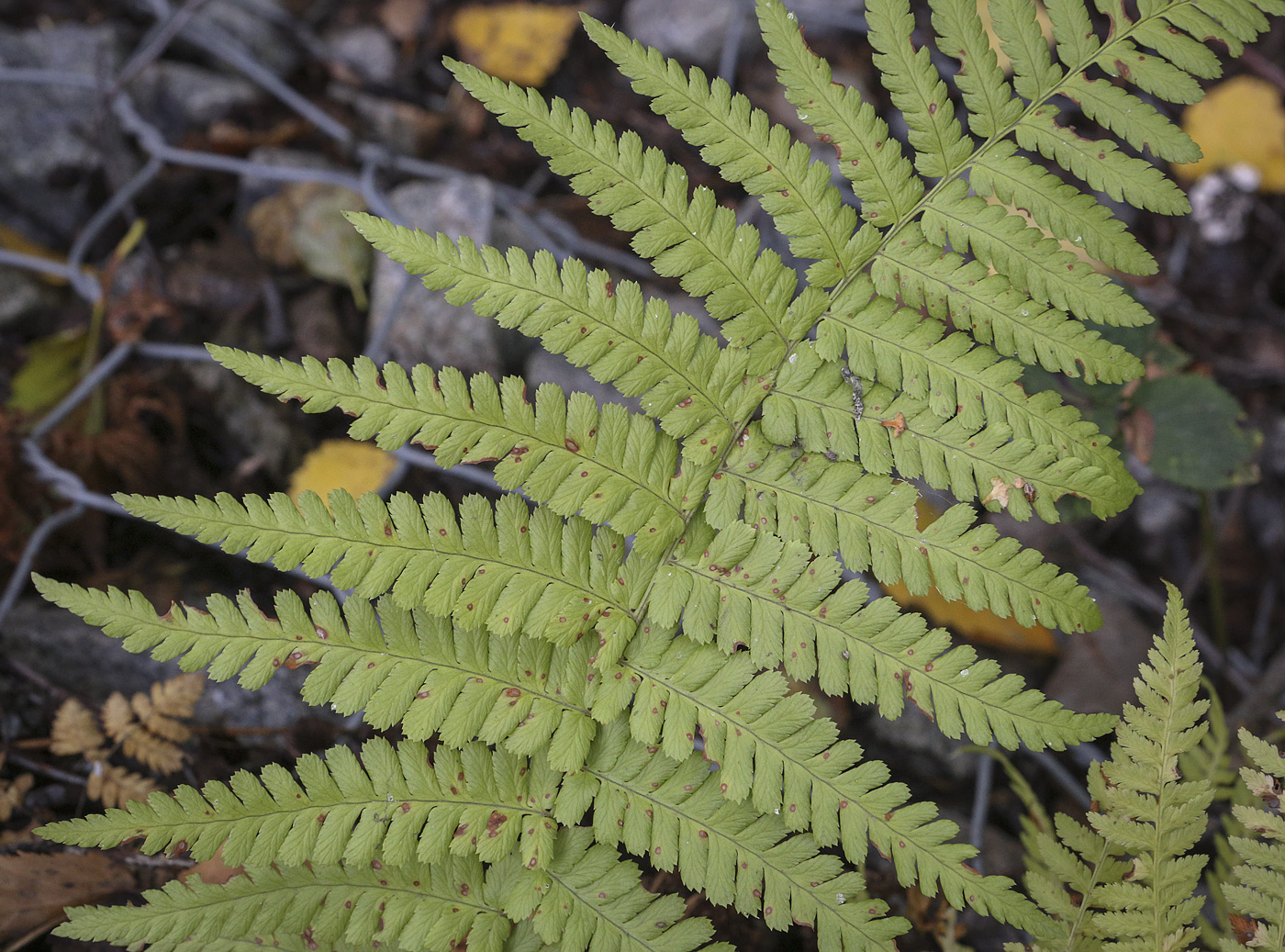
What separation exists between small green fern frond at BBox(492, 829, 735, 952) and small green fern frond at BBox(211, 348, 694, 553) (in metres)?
0.59

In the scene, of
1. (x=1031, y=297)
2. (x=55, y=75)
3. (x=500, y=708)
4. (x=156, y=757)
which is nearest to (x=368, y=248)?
(x=55, y=75)

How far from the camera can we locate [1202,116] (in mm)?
3451

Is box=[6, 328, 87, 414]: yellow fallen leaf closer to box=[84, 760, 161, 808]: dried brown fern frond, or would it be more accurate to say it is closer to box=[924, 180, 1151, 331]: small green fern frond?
box=[84, 760, 161, 808]: dried brown fern frond

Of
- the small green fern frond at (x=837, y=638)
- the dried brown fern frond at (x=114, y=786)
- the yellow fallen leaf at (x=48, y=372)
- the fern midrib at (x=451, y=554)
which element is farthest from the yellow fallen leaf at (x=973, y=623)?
the yellow fallen leaf at (x=48, y=372)

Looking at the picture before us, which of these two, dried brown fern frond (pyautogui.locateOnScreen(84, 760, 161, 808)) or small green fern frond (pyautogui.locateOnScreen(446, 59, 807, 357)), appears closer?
small green fern frond (pyautogui.locateOnScreen(446, 59, 807, 357))

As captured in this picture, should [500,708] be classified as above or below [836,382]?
below

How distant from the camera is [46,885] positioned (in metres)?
1.72

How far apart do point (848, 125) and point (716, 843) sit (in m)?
1.40

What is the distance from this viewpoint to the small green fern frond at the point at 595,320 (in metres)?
1.56

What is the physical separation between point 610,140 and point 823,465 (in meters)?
0.75

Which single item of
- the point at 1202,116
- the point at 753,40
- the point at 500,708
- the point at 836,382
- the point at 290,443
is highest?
the point at 1202,116

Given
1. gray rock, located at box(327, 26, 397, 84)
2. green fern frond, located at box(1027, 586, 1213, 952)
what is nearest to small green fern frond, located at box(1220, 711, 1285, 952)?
green fern frond, located at box(1027, 586, 1213, 952)

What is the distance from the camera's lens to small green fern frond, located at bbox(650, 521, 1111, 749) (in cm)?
151

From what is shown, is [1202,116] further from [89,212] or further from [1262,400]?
[89,212]
